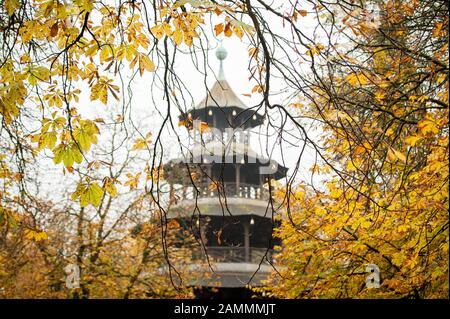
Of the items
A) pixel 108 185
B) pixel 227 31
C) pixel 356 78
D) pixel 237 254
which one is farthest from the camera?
pixel 237 254

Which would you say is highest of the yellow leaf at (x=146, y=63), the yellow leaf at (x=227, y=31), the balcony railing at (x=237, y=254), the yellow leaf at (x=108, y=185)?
the yellow leaf at (x=227, y=31)

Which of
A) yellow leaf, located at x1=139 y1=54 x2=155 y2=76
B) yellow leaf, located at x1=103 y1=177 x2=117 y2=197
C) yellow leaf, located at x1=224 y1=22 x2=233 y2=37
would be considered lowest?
yellow leaf, located at x1=103 y1=177 x2=117 y2=197

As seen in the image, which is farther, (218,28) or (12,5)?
→ (12,5)

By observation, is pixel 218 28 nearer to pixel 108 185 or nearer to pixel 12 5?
pixel 12 5

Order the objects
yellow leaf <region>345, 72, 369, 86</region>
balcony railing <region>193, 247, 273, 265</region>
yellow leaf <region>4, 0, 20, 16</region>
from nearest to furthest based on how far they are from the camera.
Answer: yellow leaf <region>4, 0, 20, 16</region>, yellow leaf <region>345, 72, 369, 86</region>, balcony railing <region>193, 247, 273, 265</region>

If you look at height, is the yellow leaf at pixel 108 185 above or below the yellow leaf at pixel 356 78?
below

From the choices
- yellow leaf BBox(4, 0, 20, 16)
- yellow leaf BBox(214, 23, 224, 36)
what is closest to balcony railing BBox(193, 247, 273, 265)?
yellow leaf BBox(4, 0, 20, 16)

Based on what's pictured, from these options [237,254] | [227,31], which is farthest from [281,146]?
[237,254]

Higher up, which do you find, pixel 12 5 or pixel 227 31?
pixel 12 5

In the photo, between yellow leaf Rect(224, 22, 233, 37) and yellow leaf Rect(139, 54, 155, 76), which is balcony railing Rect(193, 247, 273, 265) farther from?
yellow leaf Rect(224, 22, 233, 37)

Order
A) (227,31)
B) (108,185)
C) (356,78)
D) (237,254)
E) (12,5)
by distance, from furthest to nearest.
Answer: (237,254), (356,78), (108,185), (12,5), (227,31)

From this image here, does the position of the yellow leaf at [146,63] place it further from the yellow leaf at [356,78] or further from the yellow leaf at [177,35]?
the yellow leaf at [356,78]

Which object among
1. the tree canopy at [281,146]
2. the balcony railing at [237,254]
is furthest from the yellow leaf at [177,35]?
the balcony railing at [237,254]
